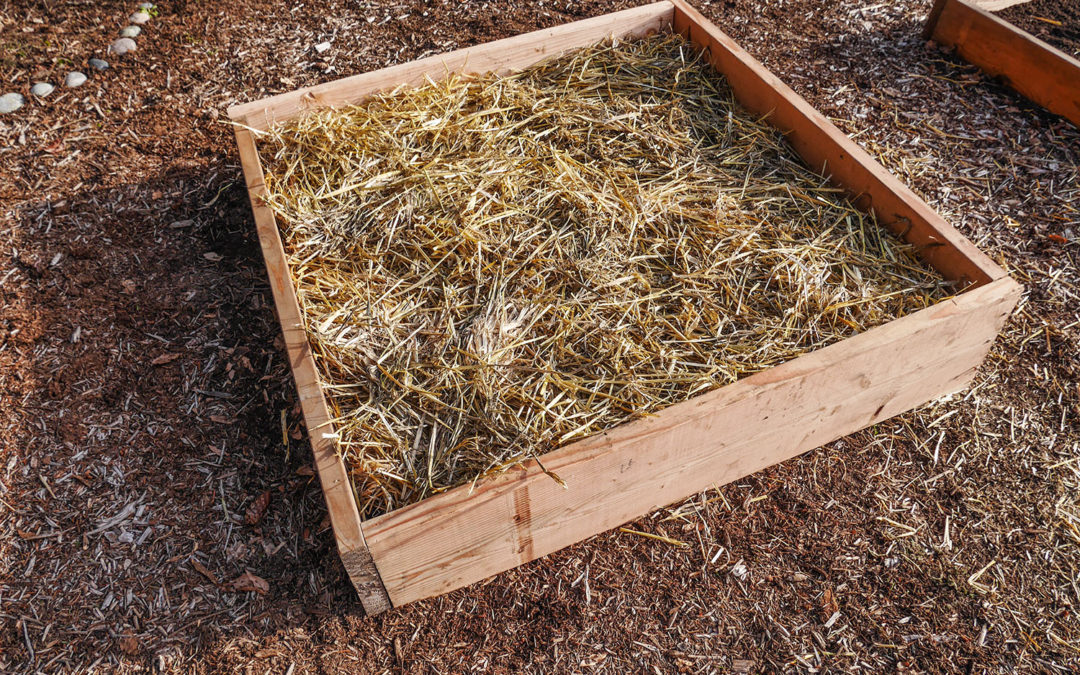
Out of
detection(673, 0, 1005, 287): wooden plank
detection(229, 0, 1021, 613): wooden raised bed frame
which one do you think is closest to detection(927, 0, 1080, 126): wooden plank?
detection(673, 0, 1005, 287): wooden plank

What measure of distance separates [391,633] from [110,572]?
0.96m

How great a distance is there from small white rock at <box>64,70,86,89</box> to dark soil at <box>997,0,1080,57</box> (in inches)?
204

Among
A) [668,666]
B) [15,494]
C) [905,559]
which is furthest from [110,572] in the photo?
[905,559]

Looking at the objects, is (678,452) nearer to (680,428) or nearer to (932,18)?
(680,428)

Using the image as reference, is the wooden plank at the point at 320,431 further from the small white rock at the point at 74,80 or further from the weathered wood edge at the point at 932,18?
the weathered wood edge at the point at 932,18

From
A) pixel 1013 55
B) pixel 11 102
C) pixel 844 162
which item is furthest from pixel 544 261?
pixel 11 102

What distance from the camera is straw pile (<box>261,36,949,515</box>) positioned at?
2.23 meters

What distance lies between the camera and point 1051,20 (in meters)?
4.26

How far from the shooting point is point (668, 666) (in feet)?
7.33

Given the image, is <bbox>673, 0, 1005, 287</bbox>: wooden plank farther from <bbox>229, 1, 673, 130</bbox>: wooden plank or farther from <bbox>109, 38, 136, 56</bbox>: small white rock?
<bbox>109, 38, 136, 56</bbox>: small white rock

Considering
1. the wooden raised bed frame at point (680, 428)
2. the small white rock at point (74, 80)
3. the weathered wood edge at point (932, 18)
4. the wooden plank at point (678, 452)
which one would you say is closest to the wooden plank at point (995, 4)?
the weathered wood edge at point (932, 18)

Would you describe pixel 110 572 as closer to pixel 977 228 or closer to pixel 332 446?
pixel 332 446

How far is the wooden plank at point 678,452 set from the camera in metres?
2.01

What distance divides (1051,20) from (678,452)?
3.85 meters
